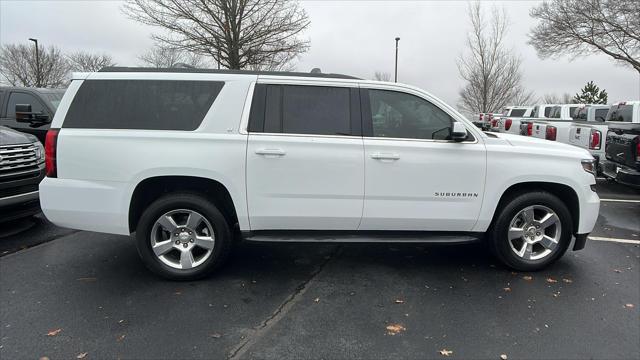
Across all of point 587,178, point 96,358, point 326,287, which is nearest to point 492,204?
point 587,178

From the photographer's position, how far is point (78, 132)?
4000mm

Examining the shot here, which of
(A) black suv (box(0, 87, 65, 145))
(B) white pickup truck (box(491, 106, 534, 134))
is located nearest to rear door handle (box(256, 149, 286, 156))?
(A) black suv (box(0, 87, 65, 145))

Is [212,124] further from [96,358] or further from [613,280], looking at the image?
[613,280]

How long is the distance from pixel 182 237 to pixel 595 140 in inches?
Answer: 337

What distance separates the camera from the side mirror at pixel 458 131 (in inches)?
161

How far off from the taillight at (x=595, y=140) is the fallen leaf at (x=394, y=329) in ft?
25.5

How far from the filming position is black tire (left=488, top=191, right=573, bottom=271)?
4355 mm

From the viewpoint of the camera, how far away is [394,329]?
11.1 feet

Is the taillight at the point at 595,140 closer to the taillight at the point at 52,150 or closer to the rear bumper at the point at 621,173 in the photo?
the rear bumper at the point at 621,173

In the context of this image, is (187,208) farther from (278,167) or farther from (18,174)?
(18,174)

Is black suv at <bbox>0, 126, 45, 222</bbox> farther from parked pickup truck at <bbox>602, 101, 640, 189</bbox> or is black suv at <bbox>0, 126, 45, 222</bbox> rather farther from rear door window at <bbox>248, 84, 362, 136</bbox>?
parked pickup truck at <bbox>602, 101, 640, 189</bbox>

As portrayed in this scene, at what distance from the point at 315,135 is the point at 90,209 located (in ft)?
6.86

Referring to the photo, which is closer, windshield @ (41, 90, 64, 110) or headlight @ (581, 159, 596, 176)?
headlight @ (581, 159, 596, 176)

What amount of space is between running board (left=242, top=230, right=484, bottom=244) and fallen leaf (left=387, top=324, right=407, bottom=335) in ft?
3.11
